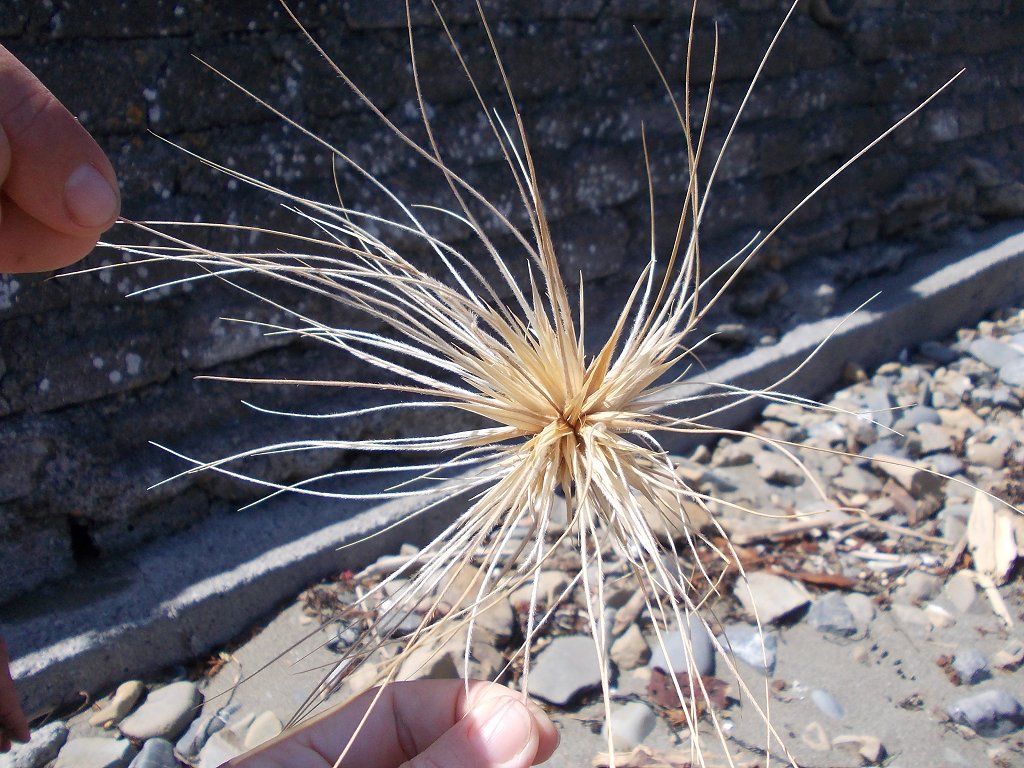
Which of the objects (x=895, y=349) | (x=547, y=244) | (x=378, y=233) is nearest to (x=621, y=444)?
(x=547, y=244)

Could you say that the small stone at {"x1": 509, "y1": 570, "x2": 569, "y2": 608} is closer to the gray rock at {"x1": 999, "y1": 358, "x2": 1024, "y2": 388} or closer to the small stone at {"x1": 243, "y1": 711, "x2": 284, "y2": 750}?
the small stone at {"x1": 243, "y1": 711, "x2": 284, "y2": 750}

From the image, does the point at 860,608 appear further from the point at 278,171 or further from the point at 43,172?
the point at 43,172

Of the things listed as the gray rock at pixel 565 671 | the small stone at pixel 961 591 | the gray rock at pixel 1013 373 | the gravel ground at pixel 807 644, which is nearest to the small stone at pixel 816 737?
the gravel ground at pixel 807 644

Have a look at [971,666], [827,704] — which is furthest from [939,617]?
[827,704]

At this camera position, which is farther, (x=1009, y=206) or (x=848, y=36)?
(x=1009, y=206)

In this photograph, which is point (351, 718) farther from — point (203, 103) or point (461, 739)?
point (203, 103)

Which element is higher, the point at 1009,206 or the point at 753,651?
the point at 1009,206
